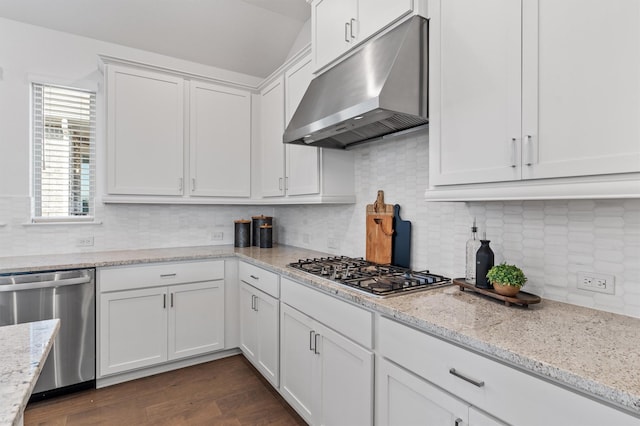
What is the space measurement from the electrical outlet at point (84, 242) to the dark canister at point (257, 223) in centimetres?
142

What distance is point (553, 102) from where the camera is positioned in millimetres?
1154

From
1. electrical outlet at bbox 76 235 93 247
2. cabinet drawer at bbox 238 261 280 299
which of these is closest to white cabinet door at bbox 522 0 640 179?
cabinet drawer at bbox 238 261 280 299

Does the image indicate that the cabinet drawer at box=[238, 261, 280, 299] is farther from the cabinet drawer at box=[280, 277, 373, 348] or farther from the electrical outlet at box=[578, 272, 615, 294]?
the electrical outlet at box=[578, 272, 615, 294]

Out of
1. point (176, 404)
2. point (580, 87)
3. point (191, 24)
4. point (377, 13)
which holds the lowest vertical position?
point (176, 404)

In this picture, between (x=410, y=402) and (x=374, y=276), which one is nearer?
(x=410, y=402)

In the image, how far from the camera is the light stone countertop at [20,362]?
2.26ft

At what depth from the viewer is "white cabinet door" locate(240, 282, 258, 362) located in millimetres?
2718

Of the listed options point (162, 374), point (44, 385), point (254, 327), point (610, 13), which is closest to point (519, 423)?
point (610, 13)

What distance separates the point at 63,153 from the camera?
2.95m

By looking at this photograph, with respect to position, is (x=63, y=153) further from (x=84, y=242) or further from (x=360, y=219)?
(x=360, y=219)

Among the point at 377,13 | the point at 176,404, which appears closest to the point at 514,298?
the point at 377,13

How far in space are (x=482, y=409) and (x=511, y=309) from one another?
1.49 ft

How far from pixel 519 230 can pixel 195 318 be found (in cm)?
250

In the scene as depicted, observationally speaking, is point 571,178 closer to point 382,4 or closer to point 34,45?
point 382,4
